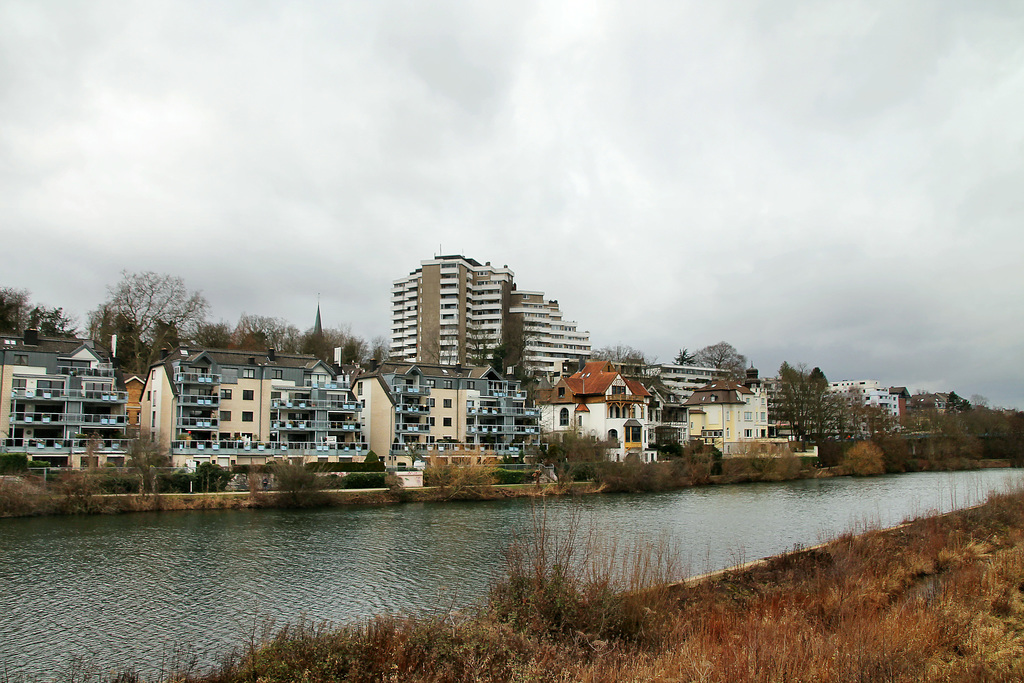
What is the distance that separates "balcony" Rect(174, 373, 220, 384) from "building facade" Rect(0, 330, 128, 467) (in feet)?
A: 19.2

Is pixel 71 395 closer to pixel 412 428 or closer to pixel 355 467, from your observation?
pixel 355 467

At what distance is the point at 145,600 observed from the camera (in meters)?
23.0

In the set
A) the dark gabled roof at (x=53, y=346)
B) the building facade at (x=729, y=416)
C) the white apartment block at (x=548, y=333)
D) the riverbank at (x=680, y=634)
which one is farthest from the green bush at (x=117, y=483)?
the white apartment block at (x=548, y=333)

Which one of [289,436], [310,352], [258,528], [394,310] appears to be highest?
[394,310]

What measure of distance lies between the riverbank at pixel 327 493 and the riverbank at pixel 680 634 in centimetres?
1412

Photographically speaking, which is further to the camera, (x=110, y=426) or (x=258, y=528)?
(x=110, y=426)

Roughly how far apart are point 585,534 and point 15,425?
47113 mm

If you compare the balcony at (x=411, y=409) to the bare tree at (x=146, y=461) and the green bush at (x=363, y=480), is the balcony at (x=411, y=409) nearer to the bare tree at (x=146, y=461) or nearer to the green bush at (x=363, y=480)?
the green bush at (x=363, y=480)

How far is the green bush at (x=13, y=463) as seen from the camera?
45.8m

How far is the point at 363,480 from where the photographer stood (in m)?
51.4

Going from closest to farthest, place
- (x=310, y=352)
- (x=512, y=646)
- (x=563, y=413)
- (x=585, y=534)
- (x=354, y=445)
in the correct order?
(x=512, y=646), (x=585, y=534), (x=354, y=445), (x=563, y=413), (x=310, y=352)

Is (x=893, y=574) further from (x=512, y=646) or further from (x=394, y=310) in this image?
(x=394, y=310)

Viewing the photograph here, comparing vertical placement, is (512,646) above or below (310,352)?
below

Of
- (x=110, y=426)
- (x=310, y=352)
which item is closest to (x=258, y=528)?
(x=110, y=426)
